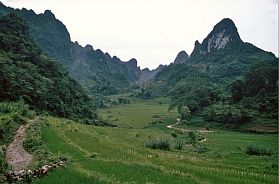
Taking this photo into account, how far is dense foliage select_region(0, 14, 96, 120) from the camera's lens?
179 ft

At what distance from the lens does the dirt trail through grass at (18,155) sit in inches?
699

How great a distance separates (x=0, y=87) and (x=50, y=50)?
14143cm

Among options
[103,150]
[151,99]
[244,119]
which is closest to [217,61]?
[151,99]

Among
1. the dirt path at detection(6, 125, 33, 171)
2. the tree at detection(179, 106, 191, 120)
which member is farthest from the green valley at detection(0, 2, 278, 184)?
the tree at detection(179, 106, 191, 120)

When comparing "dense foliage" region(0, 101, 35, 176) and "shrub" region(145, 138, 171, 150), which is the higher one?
"dense foliage" region(0, 101, 35, 176)

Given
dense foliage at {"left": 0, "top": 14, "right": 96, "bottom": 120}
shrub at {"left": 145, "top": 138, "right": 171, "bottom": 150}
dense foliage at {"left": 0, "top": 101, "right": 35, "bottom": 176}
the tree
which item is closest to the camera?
dense foliage at {"left": 0, "top": 101, "right": 35, "bottom": 176}

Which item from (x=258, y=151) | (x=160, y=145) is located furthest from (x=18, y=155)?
(x=258, y=151)

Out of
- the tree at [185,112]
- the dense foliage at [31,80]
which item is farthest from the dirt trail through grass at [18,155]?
the tree at [185,112]

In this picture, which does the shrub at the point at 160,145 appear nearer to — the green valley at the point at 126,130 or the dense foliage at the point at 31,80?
the green valley at the point at 126,130

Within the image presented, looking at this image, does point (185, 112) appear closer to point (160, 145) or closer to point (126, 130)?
point (126, 130)

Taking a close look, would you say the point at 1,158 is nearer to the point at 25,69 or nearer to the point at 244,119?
the point at 25,69

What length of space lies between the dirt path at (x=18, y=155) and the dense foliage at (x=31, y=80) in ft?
93.2

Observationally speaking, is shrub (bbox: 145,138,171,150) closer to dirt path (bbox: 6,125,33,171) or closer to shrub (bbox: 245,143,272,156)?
shrub (bbox: 245,143,272,156)

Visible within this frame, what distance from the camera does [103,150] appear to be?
909 inches
